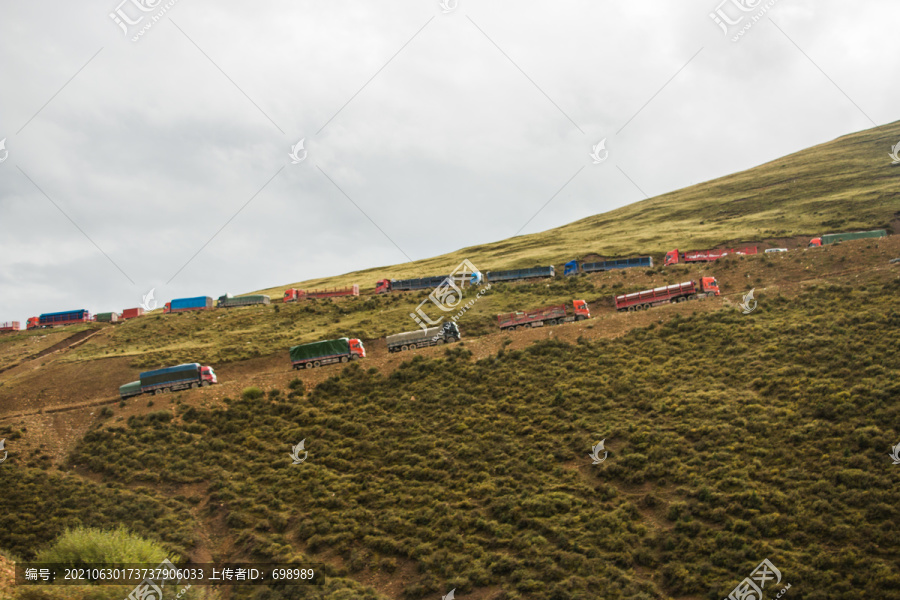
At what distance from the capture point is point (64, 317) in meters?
76.2

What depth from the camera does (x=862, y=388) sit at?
28266 mm

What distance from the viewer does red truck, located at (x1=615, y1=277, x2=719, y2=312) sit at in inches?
1860

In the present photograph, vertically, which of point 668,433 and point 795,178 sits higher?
point 795,178

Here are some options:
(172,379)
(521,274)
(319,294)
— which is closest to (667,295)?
(521,274)

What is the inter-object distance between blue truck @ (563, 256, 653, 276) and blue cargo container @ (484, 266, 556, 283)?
2474 millimetres

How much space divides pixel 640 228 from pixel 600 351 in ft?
221

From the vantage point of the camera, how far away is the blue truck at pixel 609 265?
6758 cm

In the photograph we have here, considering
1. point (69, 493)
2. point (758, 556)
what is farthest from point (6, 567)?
point (758, 556)

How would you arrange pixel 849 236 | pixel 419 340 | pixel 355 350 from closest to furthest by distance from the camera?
pixel 355 350 < pixel 419 340 < pixel 849 236

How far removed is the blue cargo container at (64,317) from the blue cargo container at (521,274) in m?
55.5

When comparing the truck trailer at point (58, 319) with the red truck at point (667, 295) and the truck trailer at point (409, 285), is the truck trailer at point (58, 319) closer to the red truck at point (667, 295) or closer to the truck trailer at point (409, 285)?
the truck trailer at point (409, 285)

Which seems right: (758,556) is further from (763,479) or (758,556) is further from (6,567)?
(6,567)

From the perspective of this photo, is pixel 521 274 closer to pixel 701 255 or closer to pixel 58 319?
pixel 701 255

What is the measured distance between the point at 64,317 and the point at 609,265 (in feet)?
238
